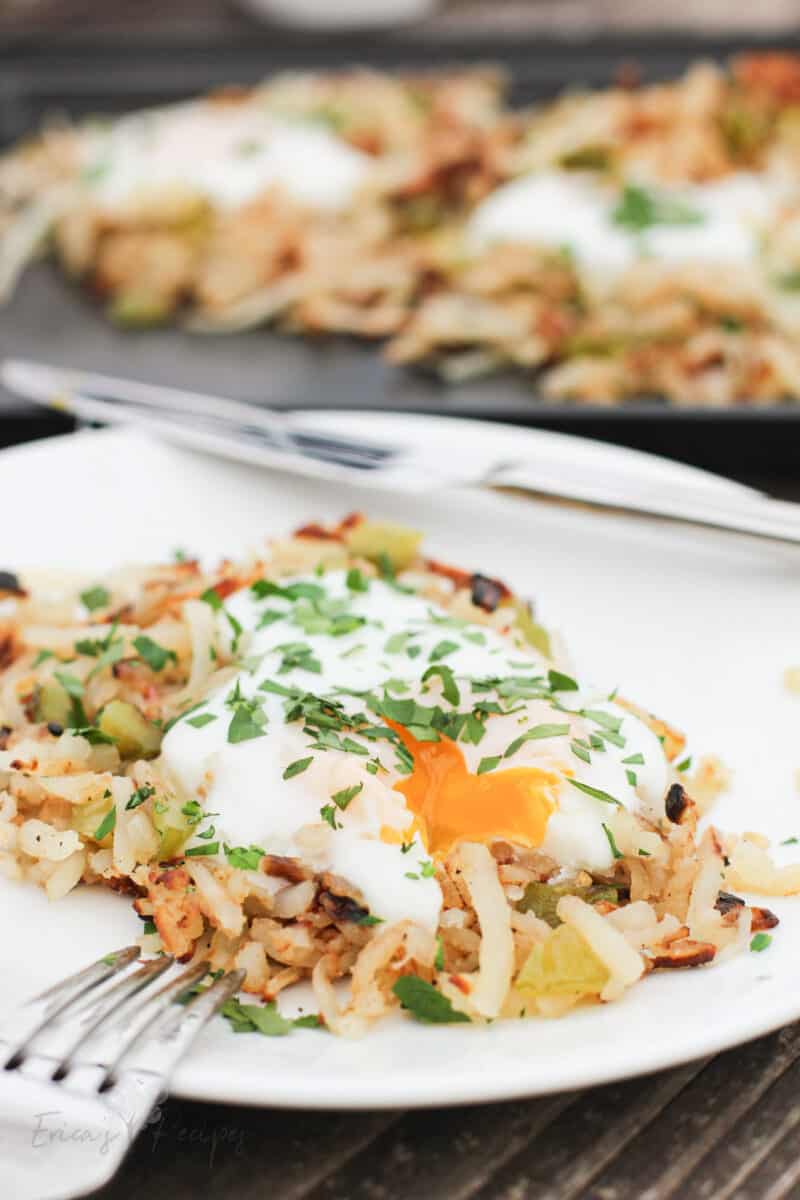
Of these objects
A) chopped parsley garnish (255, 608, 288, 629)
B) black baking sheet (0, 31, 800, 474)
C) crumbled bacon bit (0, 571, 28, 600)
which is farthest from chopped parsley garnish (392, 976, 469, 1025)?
black baking sheet (0, 31, 800, 474)

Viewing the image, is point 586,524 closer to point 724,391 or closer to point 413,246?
point 724,391

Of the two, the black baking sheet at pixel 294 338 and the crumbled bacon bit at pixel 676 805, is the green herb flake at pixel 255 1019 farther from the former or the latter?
A: the black baking sheet at pixel 294 338

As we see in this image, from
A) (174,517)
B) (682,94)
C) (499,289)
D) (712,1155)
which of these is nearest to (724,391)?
A: (499,289)

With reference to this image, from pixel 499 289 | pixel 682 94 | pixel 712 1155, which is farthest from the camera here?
pixel 682 94

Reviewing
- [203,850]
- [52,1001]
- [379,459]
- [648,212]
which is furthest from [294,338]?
[52,1001]

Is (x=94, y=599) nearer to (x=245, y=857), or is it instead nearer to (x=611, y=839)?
(x=245, y=857)

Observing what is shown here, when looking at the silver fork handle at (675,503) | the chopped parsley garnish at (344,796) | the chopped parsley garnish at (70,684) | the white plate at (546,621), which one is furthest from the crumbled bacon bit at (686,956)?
the silver fork handle at (675,503)
